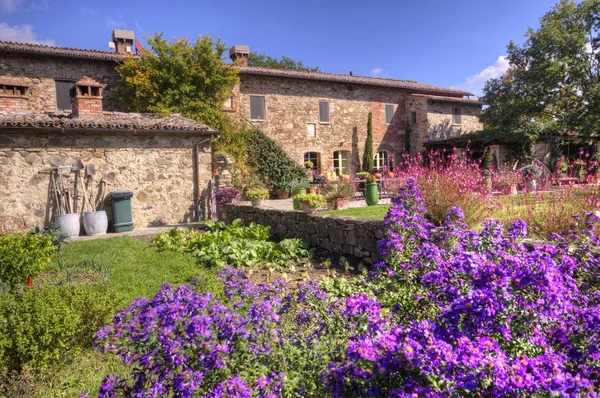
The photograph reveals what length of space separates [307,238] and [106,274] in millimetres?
3566

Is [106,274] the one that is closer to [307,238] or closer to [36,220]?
[307,238]

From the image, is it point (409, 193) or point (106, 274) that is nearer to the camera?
point (409, 193)

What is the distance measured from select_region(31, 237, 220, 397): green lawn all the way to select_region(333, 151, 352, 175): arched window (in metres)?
13.3

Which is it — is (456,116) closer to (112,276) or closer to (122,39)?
(122,39)

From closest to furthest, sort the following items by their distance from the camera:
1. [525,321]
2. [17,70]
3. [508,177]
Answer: [525,321] → [508,177] → [17,70]

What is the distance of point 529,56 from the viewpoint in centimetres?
1928

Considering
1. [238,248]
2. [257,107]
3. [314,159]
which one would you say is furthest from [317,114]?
[238,248]

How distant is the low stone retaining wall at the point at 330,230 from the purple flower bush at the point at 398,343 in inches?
134

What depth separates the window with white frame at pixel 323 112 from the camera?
1917 cm

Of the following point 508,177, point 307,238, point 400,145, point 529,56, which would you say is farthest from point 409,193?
point 529,56

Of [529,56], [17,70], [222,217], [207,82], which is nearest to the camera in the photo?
[222,217]

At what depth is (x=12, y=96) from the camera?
10.3 metres

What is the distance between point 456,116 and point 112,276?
21.4m

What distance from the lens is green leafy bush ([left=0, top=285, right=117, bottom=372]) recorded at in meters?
2.66
